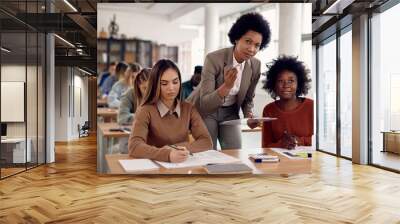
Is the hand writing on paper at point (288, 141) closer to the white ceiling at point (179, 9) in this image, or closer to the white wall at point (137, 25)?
the white ceiling at point (179, 9)

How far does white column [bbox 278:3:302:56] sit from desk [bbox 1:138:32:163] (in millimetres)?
3791

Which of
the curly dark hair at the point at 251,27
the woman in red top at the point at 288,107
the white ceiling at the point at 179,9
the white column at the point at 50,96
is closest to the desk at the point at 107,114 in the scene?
the white ceiling at the point at 179,9

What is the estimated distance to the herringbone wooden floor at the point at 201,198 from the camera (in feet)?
10.9

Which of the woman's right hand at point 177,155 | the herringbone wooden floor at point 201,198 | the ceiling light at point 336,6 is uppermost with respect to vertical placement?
the ceiling light at point 336,6

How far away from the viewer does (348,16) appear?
20.2 ft

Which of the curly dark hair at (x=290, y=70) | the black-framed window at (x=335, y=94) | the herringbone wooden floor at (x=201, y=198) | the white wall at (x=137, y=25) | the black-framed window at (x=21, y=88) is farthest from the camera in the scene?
the black-framed window at (x=335, y=94)

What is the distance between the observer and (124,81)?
427cm

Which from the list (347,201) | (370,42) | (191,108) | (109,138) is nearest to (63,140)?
(109,138)

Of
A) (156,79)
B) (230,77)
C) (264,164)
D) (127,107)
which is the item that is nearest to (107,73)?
(127,107)

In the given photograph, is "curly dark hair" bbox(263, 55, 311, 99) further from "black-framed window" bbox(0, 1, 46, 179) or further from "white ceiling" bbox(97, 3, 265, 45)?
"black-framed window" bbox(0, 1, 46, 179)

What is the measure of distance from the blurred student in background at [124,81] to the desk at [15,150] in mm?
Result: 2064

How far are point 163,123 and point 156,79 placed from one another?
46cm

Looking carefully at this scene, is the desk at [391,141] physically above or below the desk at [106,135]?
below

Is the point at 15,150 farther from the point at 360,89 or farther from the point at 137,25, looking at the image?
the point at 360,89
